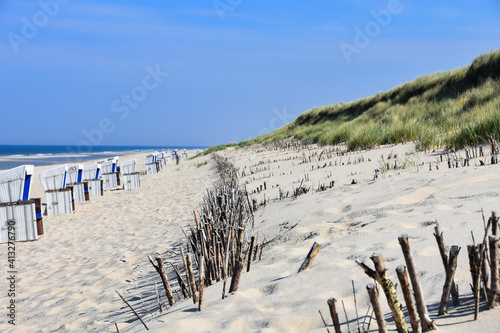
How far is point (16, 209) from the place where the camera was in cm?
652

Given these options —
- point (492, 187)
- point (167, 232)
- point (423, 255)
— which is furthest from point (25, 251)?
point (492, 187)

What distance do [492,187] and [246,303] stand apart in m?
2.45

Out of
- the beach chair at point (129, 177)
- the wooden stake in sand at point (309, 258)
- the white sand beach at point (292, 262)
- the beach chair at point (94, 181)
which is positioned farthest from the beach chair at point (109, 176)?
the wooden stake in sand at point (309, 258)

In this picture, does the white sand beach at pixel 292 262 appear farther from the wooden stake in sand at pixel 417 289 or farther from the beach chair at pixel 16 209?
the beach chair at pixel 16 209

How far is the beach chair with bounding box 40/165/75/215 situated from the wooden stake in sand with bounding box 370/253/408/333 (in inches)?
359

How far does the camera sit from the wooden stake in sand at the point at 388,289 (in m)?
1.21

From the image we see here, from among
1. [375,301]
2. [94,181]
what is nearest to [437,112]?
[94,181]

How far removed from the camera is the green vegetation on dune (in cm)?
731

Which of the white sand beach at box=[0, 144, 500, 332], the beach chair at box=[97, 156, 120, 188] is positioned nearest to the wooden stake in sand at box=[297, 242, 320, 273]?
the white sand beach at box=[0, 144, 500, 332]

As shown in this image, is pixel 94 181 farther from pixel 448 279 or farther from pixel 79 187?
pixel 448 279

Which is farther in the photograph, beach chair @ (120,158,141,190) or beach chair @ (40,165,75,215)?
beach chair @ (120,158,141,190)

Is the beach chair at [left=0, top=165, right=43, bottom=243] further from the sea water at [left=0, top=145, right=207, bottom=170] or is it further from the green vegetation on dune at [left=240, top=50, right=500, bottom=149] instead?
Result: the sea water at [left=0, top=145, right=207, bottom=170]

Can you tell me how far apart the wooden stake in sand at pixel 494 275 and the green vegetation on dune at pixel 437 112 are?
5758 millimetres

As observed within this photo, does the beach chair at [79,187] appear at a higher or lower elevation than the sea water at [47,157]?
lower
